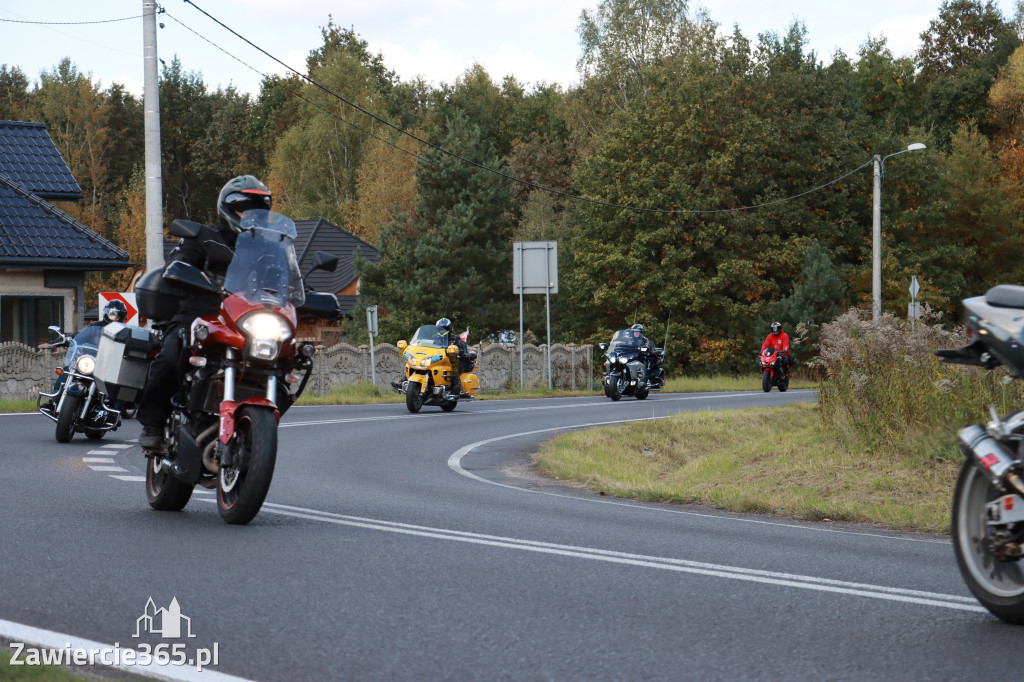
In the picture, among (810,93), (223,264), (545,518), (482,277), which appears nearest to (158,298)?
(223,264)

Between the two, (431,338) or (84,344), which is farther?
(431,338)

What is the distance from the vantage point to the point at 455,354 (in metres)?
23.5

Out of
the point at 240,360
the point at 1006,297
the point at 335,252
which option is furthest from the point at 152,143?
the point at 335,252

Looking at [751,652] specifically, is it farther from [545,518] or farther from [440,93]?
[440,93]

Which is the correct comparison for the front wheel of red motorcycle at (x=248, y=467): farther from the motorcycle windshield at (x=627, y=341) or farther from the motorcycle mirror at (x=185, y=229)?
the motorcycle windshield at (x=627, y=341)

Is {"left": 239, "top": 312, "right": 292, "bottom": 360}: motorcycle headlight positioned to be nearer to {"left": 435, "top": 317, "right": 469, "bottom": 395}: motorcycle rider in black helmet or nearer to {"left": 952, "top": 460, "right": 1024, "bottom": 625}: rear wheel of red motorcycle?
{"left": 952, "top": 460, "right": 1024, "bottom": 625}: rear wheel of red motorcycle

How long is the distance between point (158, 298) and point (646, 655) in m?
4.42

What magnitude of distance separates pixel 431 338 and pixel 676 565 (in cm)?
1740

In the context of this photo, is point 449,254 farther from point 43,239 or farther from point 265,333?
point 265,333

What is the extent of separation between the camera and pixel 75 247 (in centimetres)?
3025

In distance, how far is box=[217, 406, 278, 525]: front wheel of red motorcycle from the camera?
23.1 feet

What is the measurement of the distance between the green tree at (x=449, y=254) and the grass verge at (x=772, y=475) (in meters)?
35.4

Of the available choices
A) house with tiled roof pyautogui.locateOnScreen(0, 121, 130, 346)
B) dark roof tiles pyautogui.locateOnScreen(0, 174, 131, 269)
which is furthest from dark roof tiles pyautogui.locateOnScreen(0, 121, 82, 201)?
dark roof tiles pyautogui.locateOnScreen(0, 174, 131, 269)

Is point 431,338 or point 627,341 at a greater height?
point 431,338
